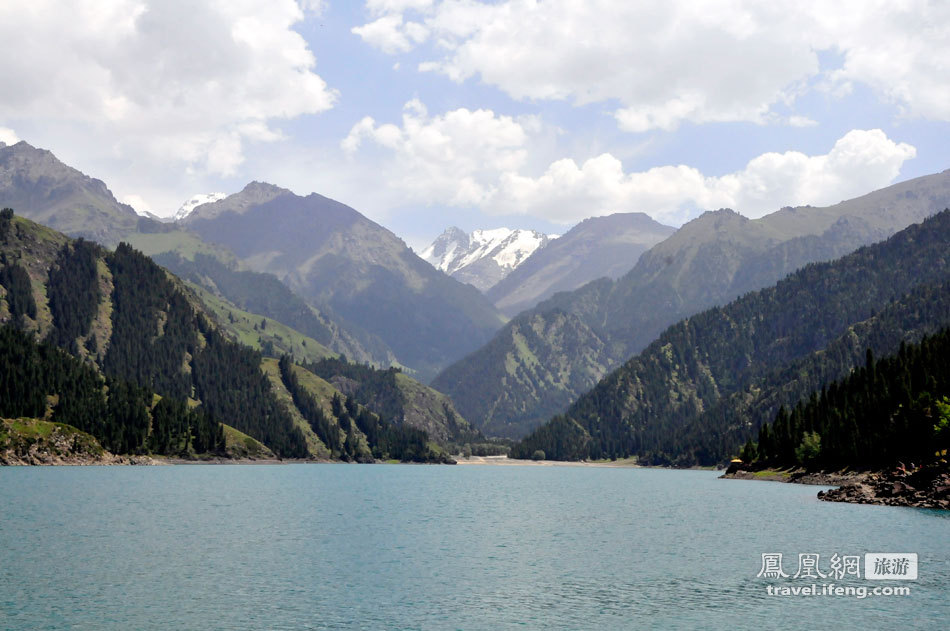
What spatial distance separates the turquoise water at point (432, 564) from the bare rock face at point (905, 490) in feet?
28.0

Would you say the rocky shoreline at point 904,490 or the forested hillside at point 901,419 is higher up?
the forested hillside at point 901,419

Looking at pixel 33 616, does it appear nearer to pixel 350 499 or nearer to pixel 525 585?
pixel 525 585

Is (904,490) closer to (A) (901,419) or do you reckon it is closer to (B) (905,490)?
(B) (905,490)

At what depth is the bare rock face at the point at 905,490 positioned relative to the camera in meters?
127

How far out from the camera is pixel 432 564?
251 ft

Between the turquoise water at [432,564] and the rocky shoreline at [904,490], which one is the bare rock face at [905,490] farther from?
the turquoise water at [432,564]

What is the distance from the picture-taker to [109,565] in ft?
235

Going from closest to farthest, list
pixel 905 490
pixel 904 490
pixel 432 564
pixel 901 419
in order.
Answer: pixel 432 564, pixel 905 490, pixel 904 490, pixel 901 419

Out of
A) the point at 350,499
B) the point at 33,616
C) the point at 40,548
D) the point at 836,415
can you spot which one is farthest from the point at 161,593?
the point at 836,415

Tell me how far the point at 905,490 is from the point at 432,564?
9290 centimetres

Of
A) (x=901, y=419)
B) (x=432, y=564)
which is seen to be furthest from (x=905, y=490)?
(x=432, y=564)

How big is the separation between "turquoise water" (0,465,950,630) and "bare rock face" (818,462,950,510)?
Result: 8534 mm

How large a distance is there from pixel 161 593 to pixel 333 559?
20.9 metres

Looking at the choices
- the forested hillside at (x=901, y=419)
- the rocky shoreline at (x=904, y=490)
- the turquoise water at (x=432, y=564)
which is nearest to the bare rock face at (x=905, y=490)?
the rocky shoreline at (x=904, y=490)
